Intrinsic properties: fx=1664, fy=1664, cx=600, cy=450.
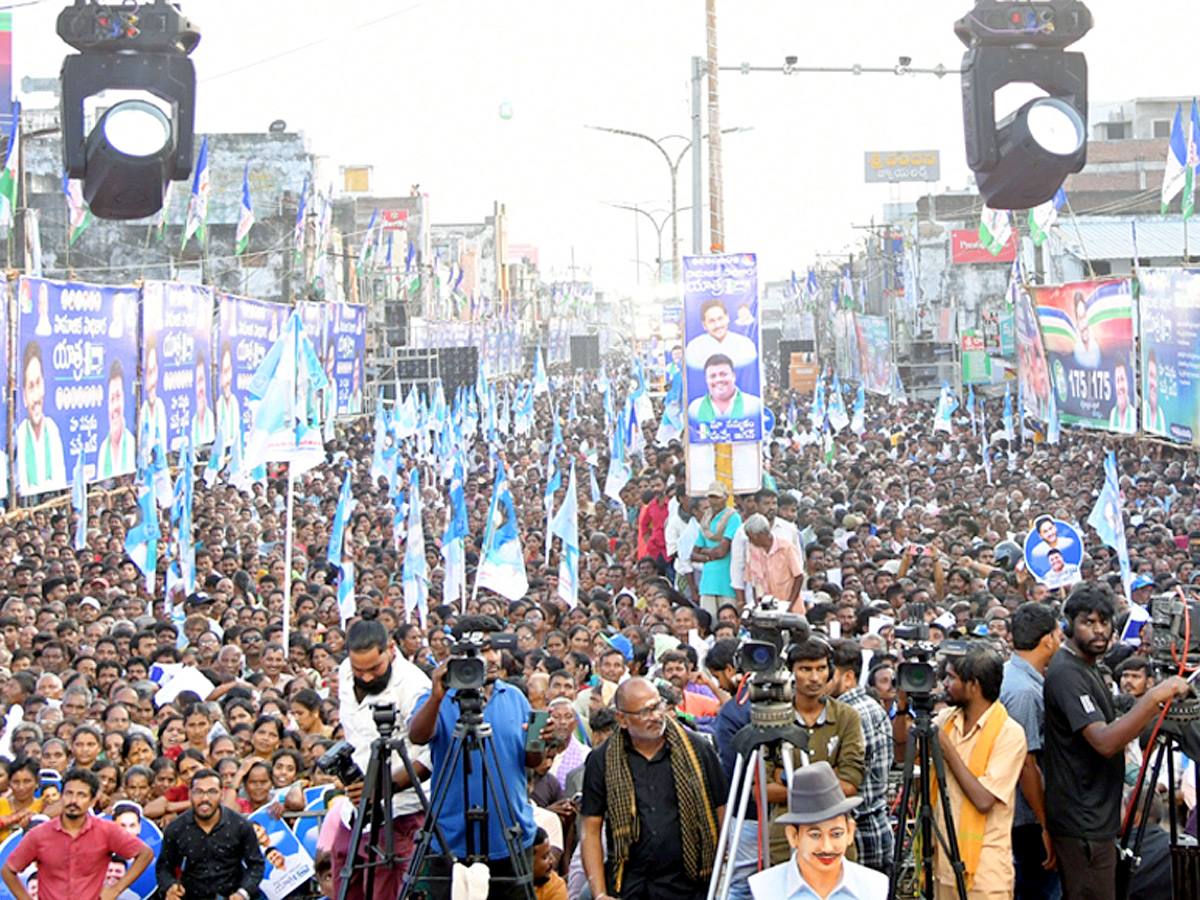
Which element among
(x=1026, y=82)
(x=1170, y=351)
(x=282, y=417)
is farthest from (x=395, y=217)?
(x=1026, y=82)

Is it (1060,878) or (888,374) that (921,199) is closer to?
(888,374)

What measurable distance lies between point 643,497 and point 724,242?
12.7 ft

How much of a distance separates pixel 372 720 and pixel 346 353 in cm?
3165

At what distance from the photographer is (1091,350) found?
25.8 meters

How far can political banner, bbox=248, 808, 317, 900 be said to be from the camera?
817 centimetres

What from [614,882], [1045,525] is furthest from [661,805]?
[1045,525]

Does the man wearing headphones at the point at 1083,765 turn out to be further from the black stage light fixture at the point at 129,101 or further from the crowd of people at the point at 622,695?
the black stage light fixture at the point at 129,101

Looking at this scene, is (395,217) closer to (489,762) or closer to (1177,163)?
(1177,163)

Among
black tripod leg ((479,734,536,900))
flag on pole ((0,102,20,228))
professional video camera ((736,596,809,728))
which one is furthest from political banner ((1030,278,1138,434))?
professional video camera ((736,596,809,728))

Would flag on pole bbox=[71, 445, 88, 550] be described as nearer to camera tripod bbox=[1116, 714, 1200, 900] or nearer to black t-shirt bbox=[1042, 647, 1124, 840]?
black t-shirt bbox=[1042, 647, 1124, 840]

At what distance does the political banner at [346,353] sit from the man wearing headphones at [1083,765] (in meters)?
29.8

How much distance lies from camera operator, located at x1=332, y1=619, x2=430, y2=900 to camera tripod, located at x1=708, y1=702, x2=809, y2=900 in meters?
1.39

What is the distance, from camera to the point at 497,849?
241 inches

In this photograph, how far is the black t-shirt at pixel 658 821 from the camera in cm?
573
